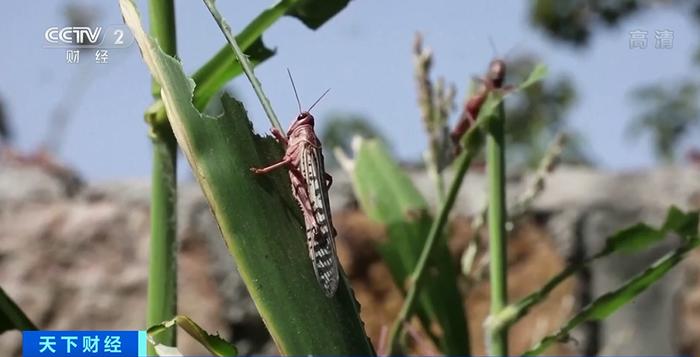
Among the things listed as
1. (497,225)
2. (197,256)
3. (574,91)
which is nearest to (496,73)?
(497,225)

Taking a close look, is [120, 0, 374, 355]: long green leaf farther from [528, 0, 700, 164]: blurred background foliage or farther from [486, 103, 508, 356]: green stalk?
[528, 0, 700, 164]: blurred background foliage

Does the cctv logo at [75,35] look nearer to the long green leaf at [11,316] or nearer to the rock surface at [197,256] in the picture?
the long green leaf at [11,316]

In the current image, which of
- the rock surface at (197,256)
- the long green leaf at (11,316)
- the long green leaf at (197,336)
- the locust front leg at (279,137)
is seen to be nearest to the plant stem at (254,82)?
the locust front leg at (279,137)

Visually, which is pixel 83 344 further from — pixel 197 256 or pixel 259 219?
pixel 197 256

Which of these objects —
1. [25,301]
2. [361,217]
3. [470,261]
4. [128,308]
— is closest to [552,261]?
[361,217]

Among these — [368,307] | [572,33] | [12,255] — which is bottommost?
[368,307]

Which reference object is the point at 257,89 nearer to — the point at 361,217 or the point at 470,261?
the point at 470,261
